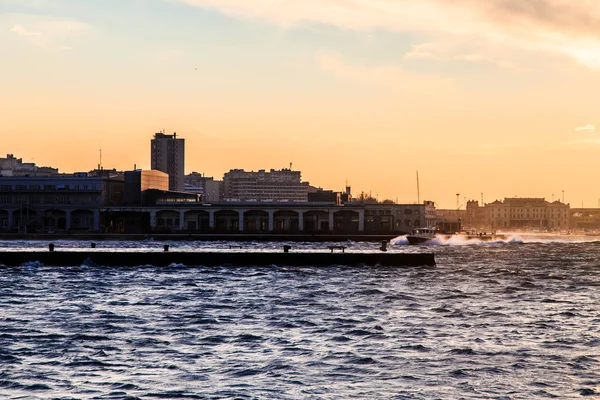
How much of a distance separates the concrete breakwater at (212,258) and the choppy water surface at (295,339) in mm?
14818

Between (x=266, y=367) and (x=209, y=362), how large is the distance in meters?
2.10

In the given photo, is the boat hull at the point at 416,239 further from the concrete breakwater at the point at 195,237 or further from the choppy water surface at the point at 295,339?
the choppy water surface at the point at 295,339

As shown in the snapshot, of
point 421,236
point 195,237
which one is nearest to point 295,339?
point 421,236

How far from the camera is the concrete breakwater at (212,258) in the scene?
80.2 meters

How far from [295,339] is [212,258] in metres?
44.9

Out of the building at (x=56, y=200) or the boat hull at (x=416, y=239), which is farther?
the building at (x=56, y=200)

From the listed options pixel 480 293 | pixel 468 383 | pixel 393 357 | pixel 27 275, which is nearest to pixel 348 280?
pixel 480 293

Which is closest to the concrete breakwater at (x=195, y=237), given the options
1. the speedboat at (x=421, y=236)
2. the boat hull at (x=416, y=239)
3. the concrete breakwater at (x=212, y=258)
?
the speedboat at (x=421, y=236)

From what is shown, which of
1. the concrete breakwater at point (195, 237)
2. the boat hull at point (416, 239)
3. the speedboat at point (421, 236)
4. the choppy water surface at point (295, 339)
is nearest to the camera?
the choppy water surface at point (295, 339)

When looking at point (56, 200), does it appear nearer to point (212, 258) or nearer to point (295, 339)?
point (212, 258)

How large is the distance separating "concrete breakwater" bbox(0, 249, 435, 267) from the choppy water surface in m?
14.8

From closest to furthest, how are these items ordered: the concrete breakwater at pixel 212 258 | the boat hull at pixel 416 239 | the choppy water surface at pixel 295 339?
the choppy water surface at pixel 295 339, the concrete breakwater at pixel 212 258, the boat hull at pixel 416 239

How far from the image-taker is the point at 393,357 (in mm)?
33188

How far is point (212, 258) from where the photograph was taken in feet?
267
